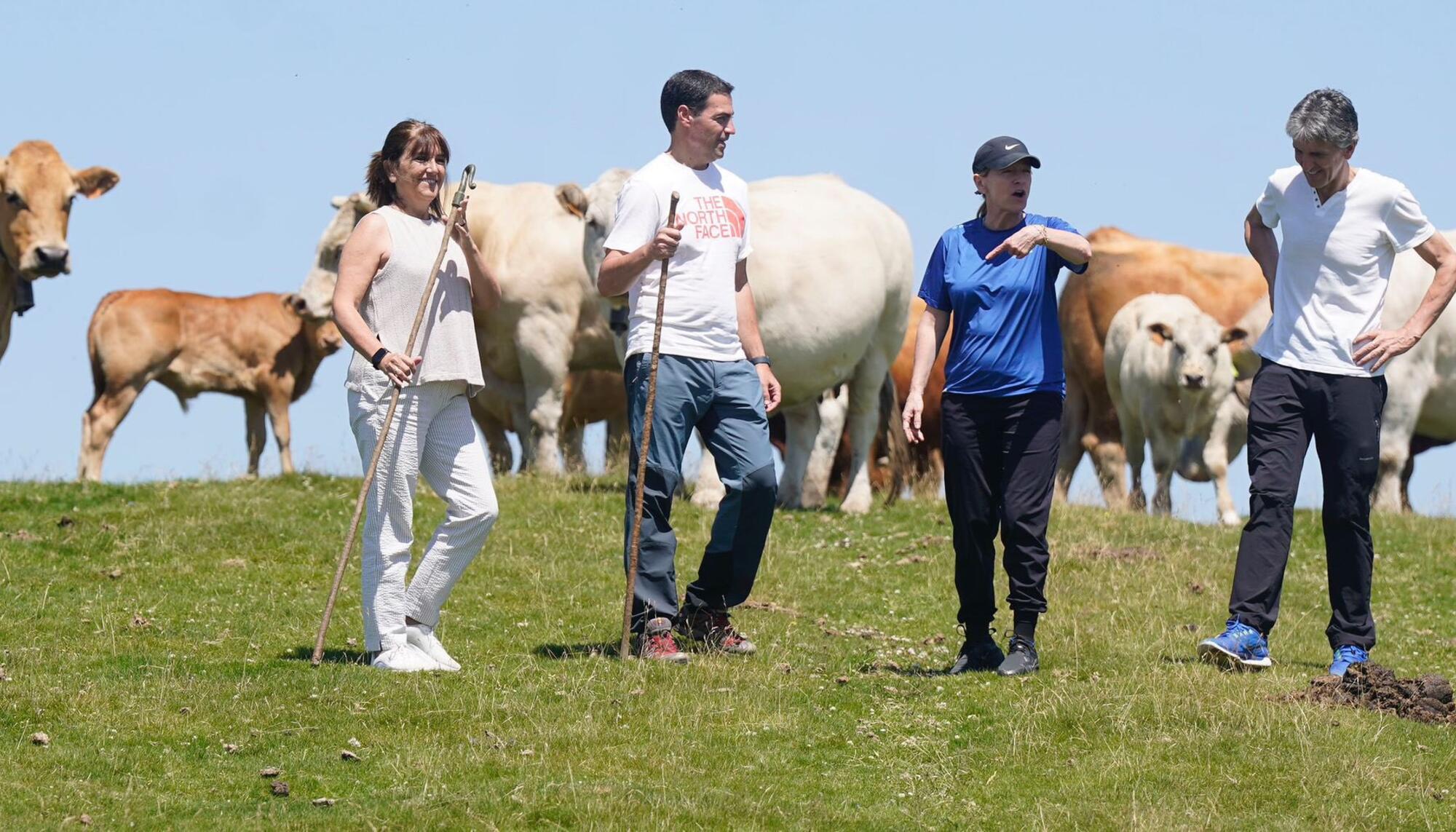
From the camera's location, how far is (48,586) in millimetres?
10820

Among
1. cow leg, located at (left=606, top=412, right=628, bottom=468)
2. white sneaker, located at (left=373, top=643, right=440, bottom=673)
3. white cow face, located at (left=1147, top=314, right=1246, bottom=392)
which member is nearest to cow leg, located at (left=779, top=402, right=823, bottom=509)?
cow leg, located at (left=606, top=412, right=628, bottom=468)

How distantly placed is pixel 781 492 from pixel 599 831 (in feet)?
→ 32.7

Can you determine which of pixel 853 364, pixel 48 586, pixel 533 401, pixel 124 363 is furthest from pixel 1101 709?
pixel 124 363

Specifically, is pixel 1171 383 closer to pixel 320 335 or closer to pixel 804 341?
pixel 804 341

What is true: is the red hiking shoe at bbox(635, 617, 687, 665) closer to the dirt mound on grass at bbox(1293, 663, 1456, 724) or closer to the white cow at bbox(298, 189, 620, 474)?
the dirt mound on grass at bbox(1293, 663, 1456, 724)

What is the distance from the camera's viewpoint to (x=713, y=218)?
884cm

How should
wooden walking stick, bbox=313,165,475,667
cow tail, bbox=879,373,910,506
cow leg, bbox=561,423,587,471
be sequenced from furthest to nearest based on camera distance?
cow leg, bbox=561,423,587,471 → cow tail, bbox=879,373,910,506 → wooden walking stick, bbox=313,165,475,667

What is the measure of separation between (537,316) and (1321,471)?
9.86 meters

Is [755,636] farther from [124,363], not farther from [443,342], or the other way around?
[124,363]

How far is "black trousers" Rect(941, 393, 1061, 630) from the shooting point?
8609 mm

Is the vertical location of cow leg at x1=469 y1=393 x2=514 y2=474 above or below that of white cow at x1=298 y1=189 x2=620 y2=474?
below

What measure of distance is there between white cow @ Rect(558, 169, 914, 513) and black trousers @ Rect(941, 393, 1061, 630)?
6300 mm

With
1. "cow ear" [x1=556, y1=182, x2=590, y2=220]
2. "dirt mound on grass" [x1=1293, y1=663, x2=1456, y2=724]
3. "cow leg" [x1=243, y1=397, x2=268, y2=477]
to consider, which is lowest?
"cow leg" [x1=243, y1=397, x2=268, y2=477]

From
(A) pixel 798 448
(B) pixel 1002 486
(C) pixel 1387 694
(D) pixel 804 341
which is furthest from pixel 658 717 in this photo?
(A) pixel 798 448
